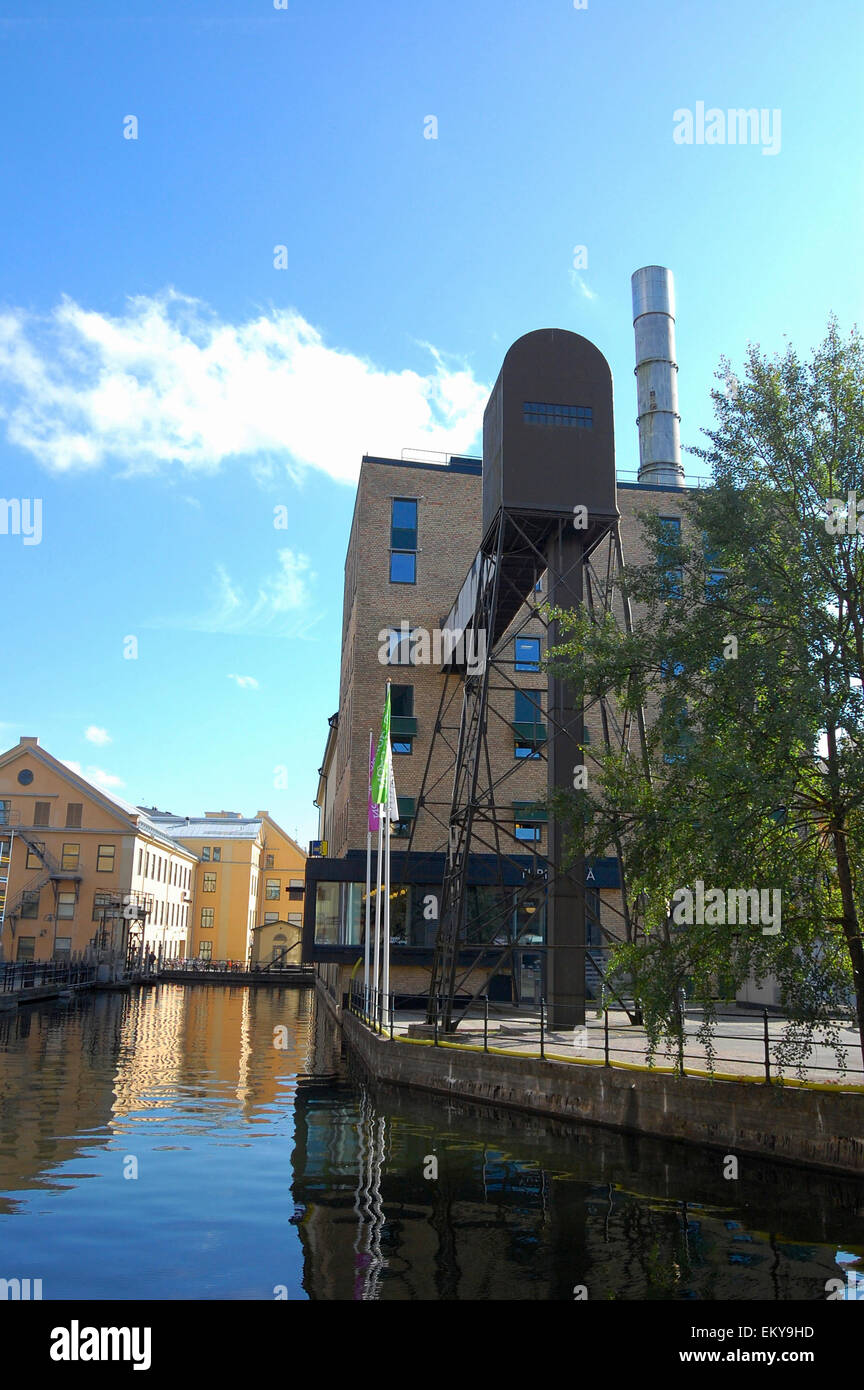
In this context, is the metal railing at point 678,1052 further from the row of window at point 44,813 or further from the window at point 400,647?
the row of window at point 44,813

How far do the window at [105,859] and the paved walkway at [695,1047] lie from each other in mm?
41841

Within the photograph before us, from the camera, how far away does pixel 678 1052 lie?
1436 cm

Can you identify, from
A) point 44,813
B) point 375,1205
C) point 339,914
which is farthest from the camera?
point 44,813

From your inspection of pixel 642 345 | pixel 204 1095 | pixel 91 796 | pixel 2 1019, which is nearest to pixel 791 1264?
pixel 204 1095

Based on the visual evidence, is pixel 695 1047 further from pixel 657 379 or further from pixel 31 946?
pixel 31 946

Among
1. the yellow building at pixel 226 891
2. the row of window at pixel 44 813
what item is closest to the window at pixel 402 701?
the row of window at pixel 44 813

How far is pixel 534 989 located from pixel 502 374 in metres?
20.1

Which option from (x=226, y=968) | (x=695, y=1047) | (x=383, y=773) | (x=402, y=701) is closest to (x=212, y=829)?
(x=226, y=968)

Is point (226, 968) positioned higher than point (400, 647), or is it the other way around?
point (400, 647)

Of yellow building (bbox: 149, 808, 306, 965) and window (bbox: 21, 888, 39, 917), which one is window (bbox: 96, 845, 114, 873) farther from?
yellow building (bbox: 149, 808, 306, 965)

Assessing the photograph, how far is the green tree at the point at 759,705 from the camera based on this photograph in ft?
39.7

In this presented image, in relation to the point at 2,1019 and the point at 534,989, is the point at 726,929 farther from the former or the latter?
the point at 2,1019

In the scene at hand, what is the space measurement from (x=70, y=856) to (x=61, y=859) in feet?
1.80

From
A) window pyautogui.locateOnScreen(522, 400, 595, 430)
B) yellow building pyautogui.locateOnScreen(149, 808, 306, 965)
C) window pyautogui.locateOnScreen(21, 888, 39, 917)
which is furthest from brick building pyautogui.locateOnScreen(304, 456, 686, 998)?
yellow building pyautogui.locateOnScreen(149, 808, 306, 965)
